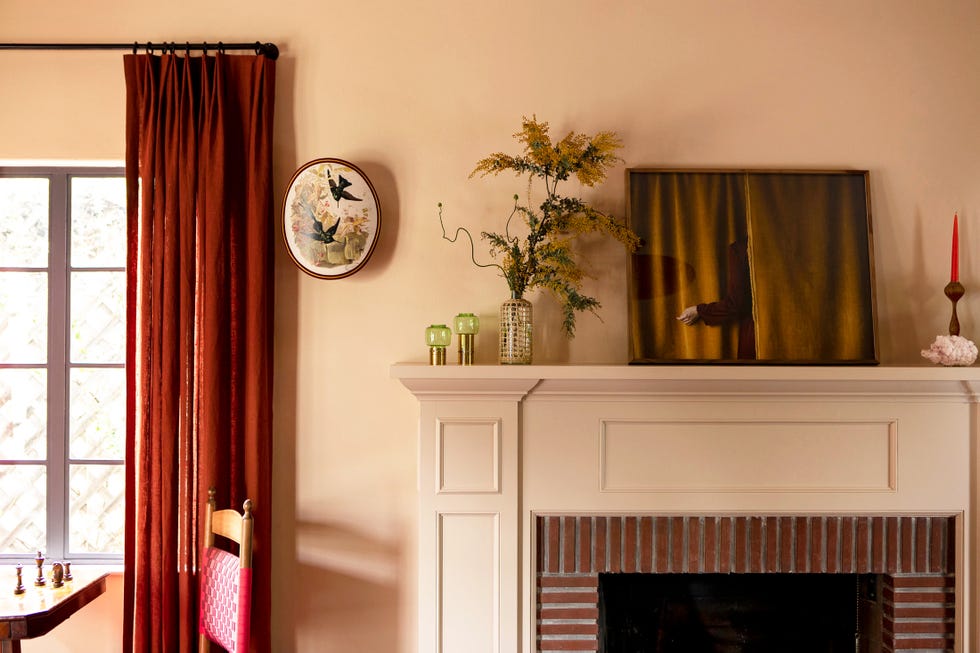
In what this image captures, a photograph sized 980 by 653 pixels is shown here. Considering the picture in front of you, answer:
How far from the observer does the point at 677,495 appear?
2129 mm

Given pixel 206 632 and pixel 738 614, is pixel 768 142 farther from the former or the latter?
pixel 206 632

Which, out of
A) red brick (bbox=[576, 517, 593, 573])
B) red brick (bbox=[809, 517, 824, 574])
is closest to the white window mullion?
red brick (bbox=[576, 517, 593, 573])

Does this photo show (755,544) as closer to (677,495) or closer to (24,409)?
(677,495)

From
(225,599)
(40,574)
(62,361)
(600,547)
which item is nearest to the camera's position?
(225,599)

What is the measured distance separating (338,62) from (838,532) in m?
2.35

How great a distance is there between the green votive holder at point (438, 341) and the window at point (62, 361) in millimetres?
1262

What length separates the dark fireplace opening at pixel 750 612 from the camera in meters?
2.32

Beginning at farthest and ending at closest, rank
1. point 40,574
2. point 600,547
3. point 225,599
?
point 40,574 → point 600,547 → point 225,599

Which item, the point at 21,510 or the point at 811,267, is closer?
the point at 811,267

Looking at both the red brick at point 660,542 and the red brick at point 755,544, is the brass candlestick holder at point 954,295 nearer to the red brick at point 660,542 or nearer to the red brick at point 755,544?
the red brick at point 755,544

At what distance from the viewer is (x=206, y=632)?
84.3 inches

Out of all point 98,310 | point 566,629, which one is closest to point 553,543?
point 566,629

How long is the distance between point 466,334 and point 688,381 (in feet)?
2.40

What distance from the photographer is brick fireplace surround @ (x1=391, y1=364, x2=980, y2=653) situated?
2.12 metres
